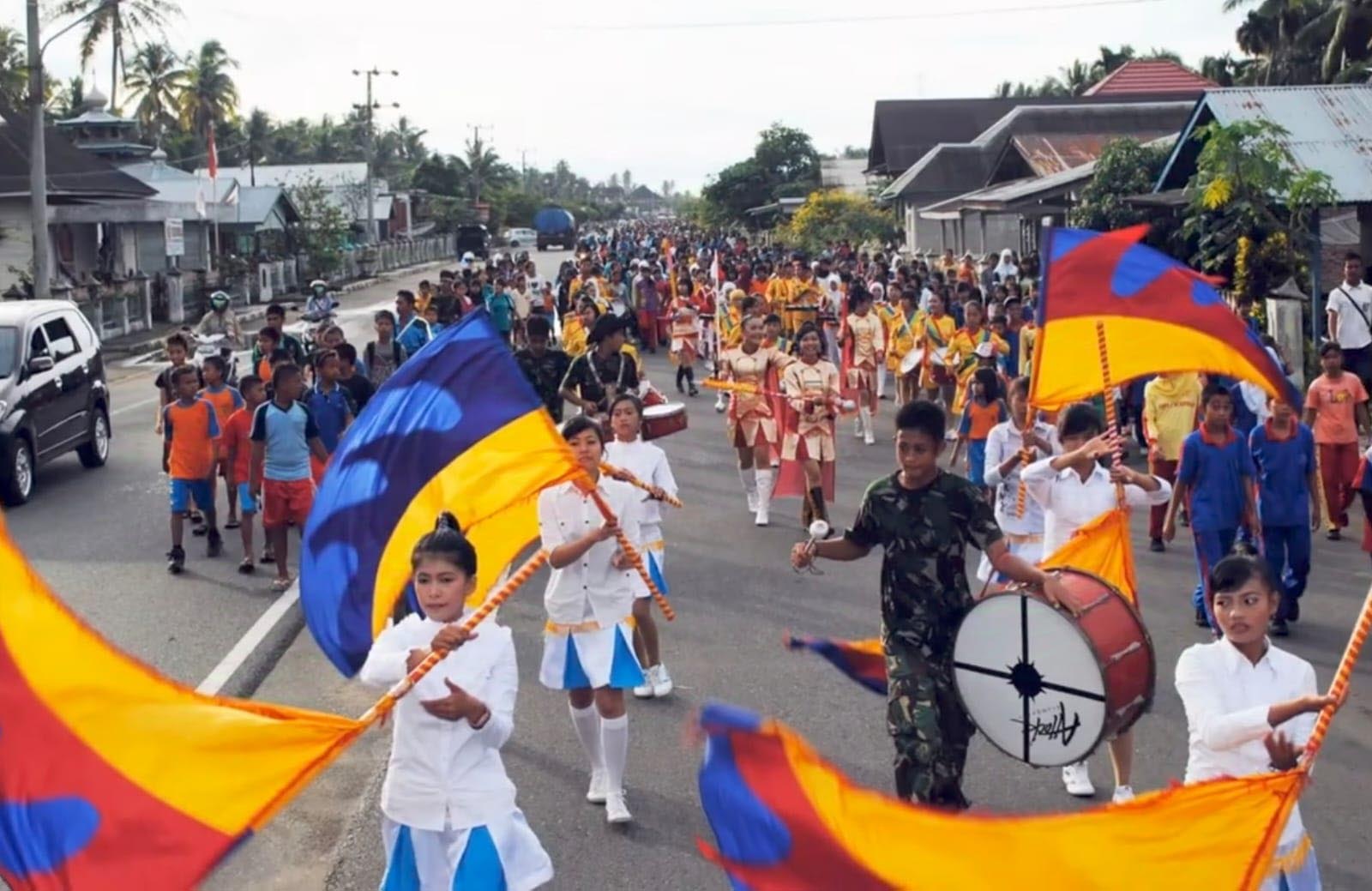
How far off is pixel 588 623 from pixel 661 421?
9.99 feet

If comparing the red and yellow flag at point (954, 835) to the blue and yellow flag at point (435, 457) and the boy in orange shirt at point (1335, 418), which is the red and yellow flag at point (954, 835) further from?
the boy in orange shirt at point (1335, 418)

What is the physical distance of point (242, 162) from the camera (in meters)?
97.4

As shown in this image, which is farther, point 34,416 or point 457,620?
point 34,416

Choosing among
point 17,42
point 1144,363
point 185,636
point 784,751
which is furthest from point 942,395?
point 17,42

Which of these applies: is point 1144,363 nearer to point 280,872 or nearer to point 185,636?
point 280,872

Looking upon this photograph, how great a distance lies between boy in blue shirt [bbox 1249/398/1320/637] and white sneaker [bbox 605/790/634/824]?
15.5 ft

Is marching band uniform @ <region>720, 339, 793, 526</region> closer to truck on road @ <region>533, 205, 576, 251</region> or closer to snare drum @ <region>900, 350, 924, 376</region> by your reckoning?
snare drum @ <region>900, 350, 924, 376</region>

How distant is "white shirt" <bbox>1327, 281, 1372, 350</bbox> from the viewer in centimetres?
1734

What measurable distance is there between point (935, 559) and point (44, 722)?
2.99 metres

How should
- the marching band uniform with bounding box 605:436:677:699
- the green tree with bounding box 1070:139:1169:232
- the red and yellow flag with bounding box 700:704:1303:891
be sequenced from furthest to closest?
the green tree with bounding box 1070:139:1169:232
the marching band uniform with bounding box 605:436:677:699
the red and yellow flag with bounding box 700:704:1303:891

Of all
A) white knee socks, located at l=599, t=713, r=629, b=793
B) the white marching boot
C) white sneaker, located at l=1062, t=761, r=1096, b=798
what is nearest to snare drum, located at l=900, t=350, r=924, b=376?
the white marching boot

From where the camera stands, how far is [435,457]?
6098 mm

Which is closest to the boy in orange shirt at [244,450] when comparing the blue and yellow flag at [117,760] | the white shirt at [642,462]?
the white shirt at [642,462]

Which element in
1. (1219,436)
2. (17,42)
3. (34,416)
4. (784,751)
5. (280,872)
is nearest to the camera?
(784,751)
